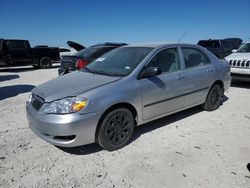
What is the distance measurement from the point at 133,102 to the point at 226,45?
1214 cm

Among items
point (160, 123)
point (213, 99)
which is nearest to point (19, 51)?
point (160, 123)

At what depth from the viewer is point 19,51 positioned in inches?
538

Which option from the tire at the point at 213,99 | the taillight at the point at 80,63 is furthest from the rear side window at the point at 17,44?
the tire at the point at 213,99

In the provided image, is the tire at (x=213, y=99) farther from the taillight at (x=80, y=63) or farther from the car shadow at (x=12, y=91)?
the car shadow at (x=12, y=91)

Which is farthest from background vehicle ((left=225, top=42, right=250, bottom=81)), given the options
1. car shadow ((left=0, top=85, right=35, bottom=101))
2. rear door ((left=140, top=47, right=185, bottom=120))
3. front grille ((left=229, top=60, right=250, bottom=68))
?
car shadow ((left=0, top=85, right=35, bottom=101))

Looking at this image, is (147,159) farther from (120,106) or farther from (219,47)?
(219,47)

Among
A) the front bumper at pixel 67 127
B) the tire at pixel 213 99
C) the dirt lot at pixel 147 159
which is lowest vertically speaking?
the dirt lot at pixel 147 159

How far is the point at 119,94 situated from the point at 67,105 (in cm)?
77

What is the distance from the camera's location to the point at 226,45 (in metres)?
13.6

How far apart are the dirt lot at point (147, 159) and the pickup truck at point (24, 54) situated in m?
9.98

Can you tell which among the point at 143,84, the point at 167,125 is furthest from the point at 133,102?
the point at 167,125

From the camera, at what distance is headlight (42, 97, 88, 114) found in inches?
120

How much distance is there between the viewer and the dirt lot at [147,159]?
9.14ft

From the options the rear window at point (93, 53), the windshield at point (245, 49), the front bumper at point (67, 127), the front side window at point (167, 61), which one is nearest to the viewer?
the front bumper at point (67, 127)
